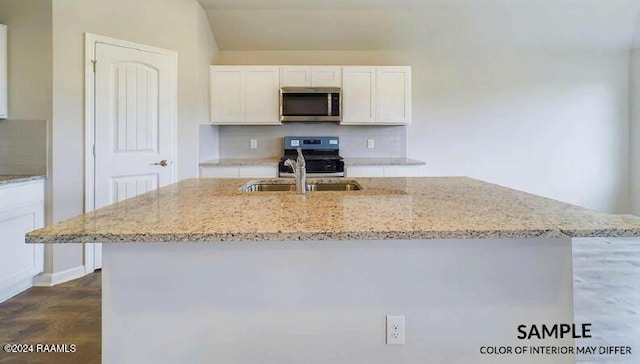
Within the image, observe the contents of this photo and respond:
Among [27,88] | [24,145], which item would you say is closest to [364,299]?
[24,145]

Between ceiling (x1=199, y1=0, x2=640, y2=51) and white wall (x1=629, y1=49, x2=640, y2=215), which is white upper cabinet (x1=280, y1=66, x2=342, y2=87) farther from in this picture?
white wall (x1=629, y1=49, x2=640, y2=215)

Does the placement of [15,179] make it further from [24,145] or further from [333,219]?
[333,219]

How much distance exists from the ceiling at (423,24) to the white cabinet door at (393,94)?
0.54 metres

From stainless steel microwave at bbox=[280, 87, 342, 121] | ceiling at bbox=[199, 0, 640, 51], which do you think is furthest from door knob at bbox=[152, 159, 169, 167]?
ceiling at bbox=[199, 0, 640, 51]

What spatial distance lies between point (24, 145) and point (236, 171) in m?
1.79

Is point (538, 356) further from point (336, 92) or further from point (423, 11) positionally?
point (423, 11)

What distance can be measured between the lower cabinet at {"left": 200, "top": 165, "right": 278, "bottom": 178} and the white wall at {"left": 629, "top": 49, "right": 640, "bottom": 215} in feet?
14.8

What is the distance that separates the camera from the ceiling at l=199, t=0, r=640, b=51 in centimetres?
408

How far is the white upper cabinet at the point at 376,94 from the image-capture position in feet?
13.9

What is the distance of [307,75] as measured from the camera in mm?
4230

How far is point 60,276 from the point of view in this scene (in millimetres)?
3131

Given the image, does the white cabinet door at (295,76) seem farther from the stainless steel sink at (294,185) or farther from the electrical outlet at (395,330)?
the electrical outlet at (395,330)

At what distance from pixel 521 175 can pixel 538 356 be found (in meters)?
3.90

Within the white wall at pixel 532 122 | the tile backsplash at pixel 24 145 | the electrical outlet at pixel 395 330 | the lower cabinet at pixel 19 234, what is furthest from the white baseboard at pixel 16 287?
the white wall at pixel 532 122
